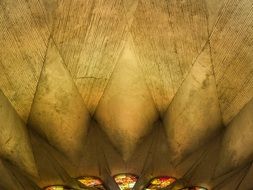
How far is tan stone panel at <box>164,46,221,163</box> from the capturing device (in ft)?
21.4

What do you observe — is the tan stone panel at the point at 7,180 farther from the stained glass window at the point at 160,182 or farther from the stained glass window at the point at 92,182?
the stained glass window at the point at 160,182

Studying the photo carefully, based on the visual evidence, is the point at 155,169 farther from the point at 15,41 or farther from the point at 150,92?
the point at 15,41

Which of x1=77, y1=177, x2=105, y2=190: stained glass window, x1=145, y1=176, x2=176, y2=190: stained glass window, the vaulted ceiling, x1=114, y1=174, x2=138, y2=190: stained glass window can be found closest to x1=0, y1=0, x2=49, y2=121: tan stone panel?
the vaulted ceiling

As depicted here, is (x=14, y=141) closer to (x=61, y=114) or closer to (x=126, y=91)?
(x=61, y=114)

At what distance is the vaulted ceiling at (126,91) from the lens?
19.4 feet

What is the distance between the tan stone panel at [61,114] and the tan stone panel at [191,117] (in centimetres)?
107

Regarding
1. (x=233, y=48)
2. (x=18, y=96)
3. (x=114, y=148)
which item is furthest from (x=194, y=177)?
(x=18, y=96)

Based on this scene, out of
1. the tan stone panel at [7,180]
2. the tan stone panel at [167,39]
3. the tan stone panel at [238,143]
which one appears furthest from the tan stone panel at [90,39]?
the tan stone panel at [238,143]

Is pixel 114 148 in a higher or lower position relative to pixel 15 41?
lower

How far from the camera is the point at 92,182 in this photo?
6.65m

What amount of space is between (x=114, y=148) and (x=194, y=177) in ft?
3.33

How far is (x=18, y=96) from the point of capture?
638 centimetres

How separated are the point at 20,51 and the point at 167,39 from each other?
1544mm

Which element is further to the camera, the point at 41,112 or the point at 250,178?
the point at 41,112
